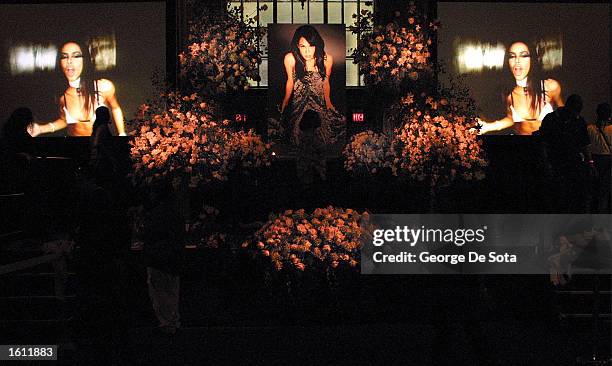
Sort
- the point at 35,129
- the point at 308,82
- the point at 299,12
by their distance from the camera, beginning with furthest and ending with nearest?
the point at 299,12
the point at 35,129
the point at 308,82

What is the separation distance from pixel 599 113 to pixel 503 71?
9.97 ft

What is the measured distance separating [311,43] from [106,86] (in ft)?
10.9

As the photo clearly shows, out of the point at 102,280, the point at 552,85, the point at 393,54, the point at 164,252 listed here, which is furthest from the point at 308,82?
the point at 102,280

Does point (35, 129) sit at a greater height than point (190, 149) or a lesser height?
greater

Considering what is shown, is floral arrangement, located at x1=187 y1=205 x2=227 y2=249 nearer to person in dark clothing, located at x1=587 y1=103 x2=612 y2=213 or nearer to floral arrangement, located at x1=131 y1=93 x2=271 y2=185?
floral arrangement, located at x1=131 y1=93 x2=271 y2=185

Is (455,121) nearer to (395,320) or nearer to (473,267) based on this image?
(473,267)

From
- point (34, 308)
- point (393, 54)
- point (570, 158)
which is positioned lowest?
point (34, 308)

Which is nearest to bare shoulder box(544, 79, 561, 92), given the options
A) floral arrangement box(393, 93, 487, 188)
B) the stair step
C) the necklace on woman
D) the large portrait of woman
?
the necklace on woman

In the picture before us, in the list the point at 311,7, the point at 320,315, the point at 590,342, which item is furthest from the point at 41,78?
the point at 590,342

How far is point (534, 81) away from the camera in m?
14.0

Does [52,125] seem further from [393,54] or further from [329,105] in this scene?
[393,54]

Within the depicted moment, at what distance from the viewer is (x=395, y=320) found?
8945mm

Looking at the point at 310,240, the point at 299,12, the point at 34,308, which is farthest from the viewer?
the point at 299,12

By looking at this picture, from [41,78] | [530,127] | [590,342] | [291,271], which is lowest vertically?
[590,342]
